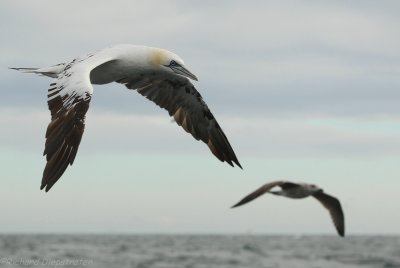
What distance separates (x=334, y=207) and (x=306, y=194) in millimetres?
3522

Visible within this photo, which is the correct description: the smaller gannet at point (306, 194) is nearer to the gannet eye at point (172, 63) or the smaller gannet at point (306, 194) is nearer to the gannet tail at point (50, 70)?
the gannet eye at point (172, 63)

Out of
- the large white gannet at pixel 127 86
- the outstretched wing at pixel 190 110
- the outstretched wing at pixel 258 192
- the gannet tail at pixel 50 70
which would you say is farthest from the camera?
the outstretched wing at pixel 258 192

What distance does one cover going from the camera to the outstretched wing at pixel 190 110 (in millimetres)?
15336

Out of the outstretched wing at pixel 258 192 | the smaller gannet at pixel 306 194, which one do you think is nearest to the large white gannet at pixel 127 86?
the smaller gannet at pixel 306 194

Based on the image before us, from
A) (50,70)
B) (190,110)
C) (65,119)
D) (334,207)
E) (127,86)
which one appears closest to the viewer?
(65,119)

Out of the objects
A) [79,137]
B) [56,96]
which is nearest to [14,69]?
[56,96]

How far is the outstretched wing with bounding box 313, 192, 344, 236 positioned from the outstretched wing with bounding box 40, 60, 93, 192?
15968 millimetres

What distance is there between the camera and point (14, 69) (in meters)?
13.7

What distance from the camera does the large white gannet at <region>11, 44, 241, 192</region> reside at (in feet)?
34.1

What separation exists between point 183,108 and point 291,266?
4745 cm

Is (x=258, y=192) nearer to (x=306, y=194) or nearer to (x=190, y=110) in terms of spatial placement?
(x=306, y=194)

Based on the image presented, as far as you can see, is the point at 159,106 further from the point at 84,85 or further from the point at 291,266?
the point at 291,266

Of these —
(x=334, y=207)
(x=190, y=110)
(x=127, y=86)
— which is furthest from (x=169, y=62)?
(x=334, y=207)

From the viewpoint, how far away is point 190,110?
51.0 ft
